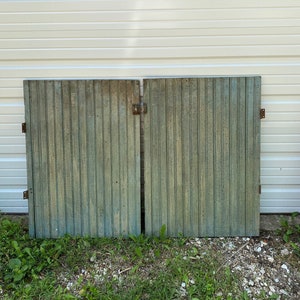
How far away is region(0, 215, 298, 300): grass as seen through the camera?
10.4 feet

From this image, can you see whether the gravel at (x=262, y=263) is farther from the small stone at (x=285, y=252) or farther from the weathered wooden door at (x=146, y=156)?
the weathered wooden door at (x=146, y=156)

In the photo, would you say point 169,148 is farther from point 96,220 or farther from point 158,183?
point 96,220

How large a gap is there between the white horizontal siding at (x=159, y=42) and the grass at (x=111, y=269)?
4.49 ft

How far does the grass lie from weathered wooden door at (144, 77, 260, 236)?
252 mm

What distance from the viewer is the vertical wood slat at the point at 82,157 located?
3.68 meters

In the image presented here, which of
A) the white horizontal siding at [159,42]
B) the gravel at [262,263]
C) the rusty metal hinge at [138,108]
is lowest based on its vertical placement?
the gravel at [262,263]

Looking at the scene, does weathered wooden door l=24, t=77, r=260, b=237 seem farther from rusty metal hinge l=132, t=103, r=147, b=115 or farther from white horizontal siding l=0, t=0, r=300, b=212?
white horizontal siding l=0, t=0, r=300, b=212

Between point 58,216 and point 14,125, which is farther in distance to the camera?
point 14,125

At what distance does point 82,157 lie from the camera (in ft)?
12.2

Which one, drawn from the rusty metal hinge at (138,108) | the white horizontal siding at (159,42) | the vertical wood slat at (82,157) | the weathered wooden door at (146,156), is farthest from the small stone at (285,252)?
the rusty metal hinge at (138,108)

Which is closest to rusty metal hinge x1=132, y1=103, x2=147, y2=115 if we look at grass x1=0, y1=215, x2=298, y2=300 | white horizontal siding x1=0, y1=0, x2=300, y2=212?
white horizontal siding x1=0, y1=0, x2=300, y2=212

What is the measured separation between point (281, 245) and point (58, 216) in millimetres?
1959

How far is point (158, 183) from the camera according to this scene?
374cm

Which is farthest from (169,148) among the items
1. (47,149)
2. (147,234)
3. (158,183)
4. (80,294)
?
(80,294)
